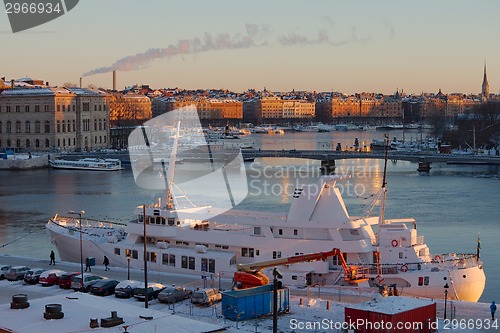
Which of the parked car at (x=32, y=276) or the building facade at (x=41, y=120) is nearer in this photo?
the parked car at (x=32, y=276)

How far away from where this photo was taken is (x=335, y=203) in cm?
1457

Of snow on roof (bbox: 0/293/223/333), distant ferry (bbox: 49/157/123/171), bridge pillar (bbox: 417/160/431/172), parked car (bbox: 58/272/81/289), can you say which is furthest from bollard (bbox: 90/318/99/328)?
distant ferry (bbox: 49/157/123/171)

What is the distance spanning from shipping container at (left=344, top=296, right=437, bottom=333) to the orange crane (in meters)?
2.39

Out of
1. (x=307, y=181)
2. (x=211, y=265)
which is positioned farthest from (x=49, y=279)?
(x=307, y=181)

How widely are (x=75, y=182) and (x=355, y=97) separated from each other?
11458 cm

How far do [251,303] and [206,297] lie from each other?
960 millimetres

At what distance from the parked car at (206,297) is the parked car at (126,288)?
1.01 metres

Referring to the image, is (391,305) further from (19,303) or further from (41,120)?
(41,120)

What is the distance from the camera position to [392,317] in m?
10.0

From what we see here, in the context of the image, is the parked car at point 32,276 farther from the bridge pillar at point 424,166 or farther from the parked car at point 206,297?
the bridge pillar at point 424,166

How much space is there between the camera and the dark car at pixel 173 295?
480 inches

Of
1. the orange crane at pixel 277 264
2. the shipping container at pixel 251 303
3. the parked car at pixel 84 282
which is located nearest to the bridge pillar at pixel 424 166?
the orange crane at pixel 277 264

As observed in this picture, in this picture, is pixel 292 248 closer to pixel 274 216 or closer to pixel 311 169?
pixel 274 216

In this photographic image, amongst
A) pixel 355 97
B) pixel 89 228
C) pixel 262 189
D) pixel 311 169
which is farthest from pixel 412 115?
pixel 89 228
